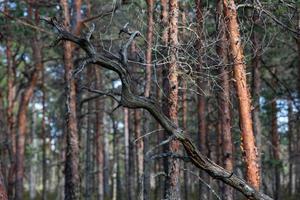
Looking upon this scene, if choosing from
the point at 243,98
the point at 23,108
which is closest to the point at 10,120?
the point at 23,108

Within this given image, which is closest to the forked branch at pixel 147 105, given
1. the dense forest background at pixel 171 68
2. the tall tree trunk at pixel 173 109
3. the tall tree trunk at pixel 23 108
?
the dense forest background at pixel 171 68

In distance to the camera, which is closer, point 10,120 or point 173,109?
point 173,109

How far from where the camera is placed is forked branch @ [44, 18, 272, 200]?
23.9 feet

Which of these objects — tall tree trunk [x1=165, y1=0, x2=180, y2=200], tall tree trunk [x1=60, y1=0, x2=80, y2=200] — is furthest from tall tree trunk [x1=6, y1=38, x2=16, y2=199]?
tall tree trunk [x1=165, y1=0, x2=180, y2=200]

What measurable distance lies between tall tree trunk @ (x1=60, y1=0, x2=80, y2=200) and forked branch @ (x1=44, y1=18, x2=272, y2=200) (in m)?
6.93

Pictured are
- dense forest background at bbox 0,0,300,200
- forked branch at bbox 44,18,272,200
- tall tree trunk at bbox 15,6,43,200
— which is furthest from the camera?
tall tree trunk at bbox 15,6,43,200

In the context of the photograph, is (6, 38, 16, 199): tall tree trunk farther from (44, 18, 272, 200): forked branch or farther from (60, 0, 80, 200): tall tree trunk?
(44, 18, 272, 200): forked branch

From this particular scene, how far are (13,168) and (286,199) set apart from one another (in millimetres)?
14953

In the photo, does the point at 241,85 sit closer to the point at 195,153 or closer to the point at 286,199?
the point at 195,153

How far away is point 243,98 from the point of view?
959 cm

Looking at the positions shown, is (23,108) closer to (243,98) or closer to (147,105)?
(243,98)

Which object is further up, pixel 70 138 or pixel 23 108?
pixel 23 108

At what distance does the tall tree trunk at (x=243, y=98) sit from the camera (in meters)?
9.43

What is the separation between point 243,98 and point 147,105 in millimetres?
2772
